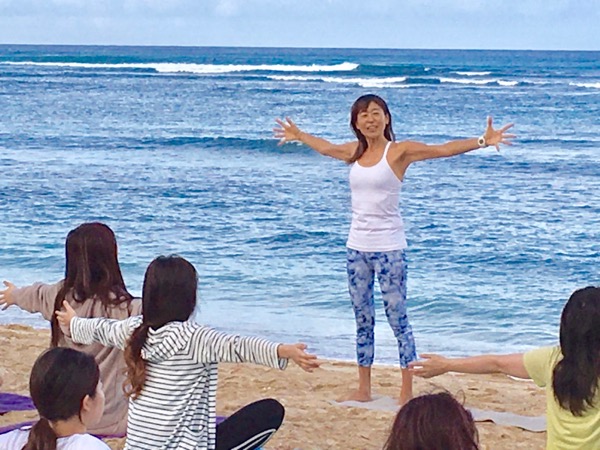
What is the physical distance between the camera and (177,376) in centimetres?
377

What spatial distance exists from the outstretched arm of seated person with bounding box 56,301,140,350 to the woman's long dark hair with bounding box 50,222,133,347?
21cm

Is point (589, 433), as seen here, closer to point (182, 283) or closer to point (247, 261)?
point (182, 283)

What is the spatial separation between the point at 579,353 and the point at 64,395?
1.58m

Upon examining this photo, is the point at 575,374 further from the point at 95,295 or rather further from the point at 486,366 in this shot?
the point at 95,295

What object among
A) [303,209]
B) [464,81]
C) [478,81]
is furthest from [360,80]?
[303,209]

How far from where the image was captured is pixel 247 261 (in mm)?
10852

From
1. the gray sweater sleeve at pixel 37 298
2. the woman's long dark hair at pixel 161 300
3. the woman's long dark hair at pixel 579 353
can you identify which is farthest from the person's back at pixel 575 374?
the gray sweater sleeve at pixel 37 298

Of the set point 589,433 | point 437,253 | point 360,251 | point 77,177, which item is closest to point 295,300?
point 437,253

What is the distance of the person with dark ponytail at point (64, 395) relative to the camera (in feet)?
9.91

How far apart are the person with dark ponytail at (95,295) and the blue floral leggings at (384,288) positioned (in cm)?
157

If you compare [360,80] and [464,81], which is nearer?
[464,81]

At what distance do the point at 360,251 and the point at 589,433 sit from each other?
231 centimetres

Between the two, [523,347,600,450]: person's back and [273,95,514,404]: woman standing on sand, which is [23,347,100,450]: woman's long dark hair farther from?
[273,95,514,404]: woman standing on sand

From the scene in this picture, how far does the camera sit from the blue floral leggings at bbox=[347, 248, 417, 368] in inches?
214
